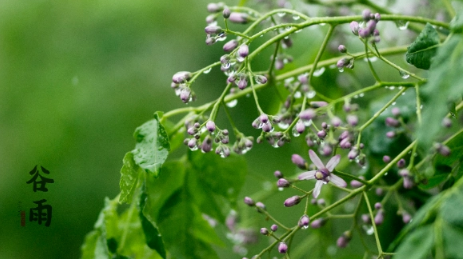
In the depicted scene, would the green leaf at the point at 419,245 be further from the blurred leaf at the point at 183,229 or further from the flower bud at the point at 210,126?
the blurred leaf at the point at 183,229

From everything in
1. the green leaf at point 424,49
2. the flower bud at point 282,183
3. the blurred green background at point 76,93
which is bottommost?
the blurred green background at point 76,93

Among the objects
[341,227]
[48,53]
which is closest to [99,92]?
[48,53]

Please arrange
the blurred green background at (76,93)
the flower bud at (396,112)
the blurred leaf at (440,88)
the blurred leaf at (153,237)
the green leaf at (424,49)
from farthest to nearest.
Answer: the blurred green background at (76,93) → the flower bud at (396,112) → the blurred leaf at (153,237) → the green leaf at (424,49) → the blurred leaf at (440,88)

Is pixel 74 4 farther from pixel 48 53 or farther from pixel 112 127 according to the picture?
pixel 112 127

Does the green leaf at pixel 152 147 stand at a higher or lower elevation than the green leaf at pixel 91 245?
higher

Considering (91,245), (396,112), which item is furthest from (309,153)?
(91,245)

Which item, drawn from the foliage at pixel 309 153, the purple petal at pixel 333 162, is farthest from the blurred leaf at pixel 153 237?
the purple petal at pixel 333 162

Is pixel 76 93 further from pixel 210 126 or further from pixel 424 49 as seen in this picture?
pixel 424 49
